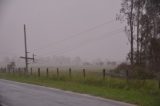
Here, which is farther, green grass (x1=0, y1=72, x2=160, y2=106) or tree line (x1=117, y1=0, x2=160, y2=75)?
tree line (x1=117, y1=0, x2=160, y2=75)

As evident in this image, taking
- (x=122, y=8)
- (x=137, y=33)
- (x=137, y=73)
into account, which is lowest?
(x=137, y=73)

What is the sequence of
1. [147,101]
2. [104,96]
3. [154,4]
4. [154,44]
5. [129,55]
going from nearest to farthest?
[147,101] < [104,96] < [154,4] < [154,44] < [129,55]

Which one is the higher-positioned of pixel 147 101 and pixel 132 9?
pixel 132 9

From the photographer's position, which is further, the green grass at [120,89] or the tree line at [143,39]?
the tree line at [143,39]

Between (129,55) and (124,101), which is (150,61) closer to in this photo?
(129,55)

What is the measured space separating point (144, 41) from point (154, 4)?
35124 millimetres

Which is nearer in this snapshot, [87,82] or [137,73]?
[87,82]

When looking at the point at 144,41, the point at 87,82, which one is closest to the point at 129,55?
the point at 144,41

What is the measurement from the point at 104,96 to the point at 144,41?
129 ft

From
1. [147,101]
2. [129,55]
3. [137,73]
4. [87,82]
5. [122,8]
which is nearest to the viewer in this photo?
[147,101]

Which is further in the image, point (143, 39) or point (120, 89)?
point (143, 39)

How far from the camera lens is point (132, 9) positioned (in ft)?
207

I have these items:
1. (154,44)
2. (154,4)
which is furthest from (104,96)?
(154,44)

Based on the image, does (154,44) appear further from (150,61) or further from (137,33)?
(137,33)
